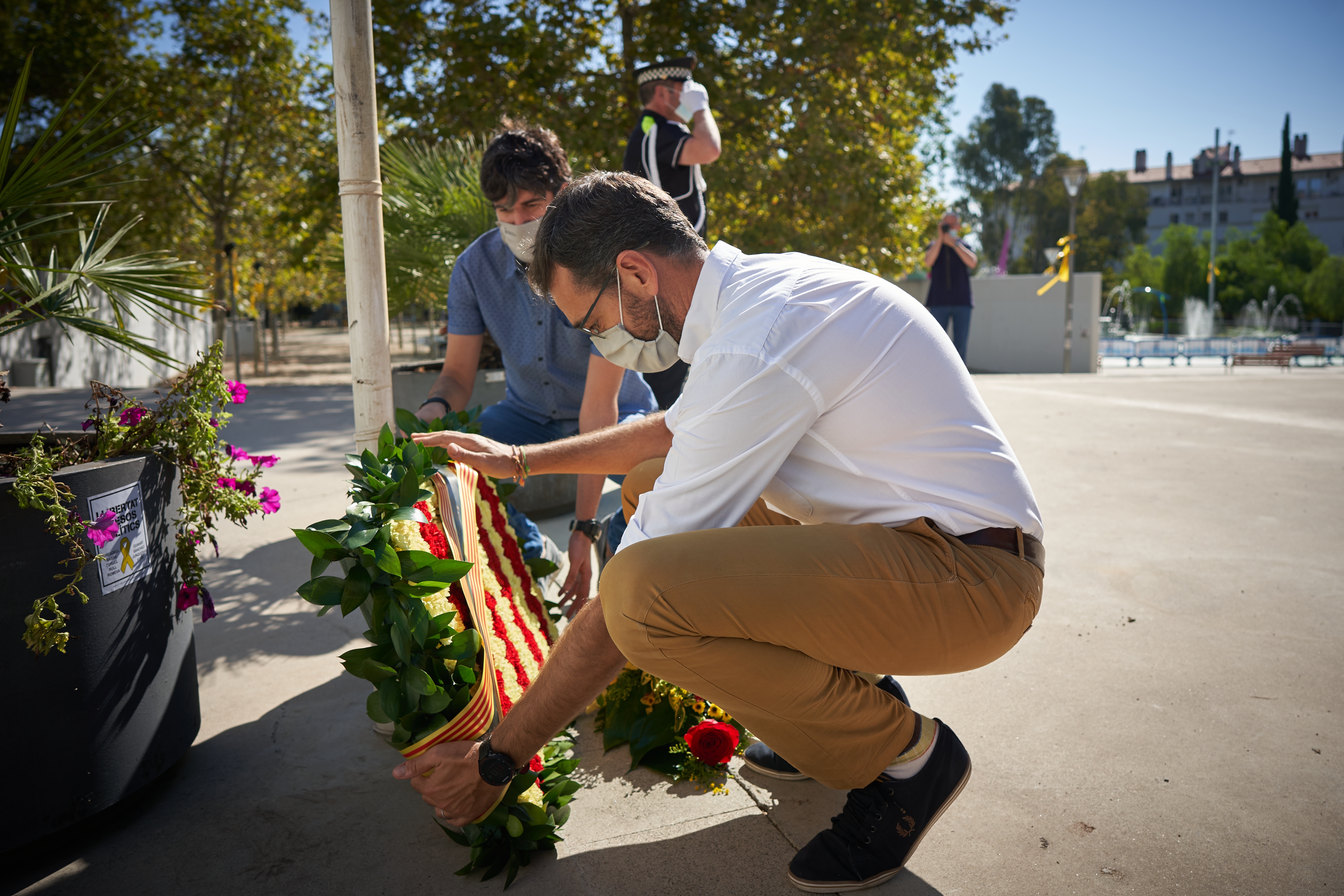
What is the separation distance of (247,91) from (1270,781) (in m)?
18.4

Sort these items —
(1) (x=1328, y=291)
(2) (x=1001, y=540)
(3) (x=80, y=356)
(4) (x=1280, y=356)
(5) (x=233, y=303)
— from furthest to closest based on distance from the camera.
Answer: (1) (x=1328, y=291)
(5) (x=233, y=303)
(4) (x=1280, y=356)
(3) (x=80, y=356)
(2) (x=1001, y=540)

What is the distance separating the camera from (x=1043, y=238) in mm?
59406

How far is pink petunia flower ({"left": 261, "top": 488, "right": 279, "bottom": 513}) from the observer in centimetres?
243

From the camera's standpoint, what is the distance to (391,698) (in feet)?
5.81

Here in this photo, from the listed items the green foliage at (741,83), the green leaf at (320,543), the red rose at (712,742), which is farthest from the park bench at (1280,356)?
the green leaf at (320,543)

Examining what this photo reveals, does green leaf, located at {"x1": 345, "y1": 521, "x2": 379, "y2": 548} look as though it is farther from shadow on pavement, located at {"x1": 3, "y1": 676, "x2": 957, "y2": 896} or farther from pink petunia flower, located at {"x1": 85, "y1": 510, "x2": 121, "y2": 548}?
shadow on pavement, located at {"x1": 3, "y1": 676, "x2": 957, "y2": 896}

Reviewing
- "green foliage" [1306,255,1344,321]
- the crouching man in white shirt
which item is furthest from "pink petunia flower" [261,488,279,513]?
"green foliage" [1306,255,1344,321]

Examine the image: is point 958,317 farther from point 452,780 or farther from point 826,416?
point 452,780

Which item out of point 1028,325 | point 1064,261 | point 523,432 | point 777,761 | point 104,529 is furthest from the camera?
point 1028,325

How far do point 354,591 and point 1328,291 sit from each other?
60.4 meters

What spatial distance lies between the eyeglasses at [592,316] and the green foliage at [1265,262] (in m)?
62.5

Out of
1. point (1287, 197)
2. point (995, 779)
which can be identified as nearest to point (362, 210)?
point (995, 779)

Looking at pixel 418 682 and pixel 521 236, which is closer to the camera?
pixel 418 682

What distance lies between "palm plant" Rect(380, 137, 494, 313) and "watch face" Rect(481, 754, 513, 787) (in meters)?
4.18
